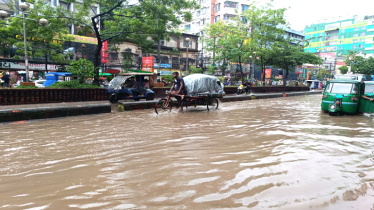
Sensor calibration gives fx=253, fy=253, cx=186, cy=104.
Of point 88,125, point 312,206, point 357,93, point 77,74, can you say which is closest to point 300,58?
point 357,93

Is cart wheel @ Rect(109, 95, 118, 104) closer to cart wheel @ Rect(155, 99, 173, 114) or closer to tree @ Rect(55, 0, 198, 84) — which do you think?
tree @ Rect(55, 0, 198, 84)

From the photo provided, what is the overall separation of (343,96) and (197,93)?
602 cm

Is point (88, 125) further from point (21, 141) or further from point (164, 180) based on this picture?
point (164, 180)

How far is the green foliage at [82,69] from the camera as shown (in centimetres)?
1417

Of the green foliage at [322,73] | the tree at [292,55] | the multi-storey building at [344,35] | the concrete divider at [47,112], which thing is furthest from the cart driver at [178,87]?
the multi-storey building at [344,35]

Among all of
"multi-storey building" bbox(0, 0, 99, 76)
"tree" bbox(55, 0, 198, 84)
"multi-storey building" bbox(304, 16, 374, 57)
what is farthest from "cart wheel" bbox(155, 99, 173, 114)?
"multi-storey building" bbox(304, 16, 374, 57)

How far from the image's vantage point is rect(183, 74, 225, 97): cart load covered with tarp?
1115 cm

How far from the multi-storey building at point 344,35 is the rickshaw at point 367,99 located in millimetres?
65023

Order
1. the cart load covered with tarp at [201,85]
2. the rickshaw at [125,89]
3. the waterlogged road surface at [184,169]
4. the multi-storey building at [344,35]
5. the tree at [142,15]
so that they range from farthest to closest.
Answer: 1. the multi-storey building at [344,35]
2. the tree at [142,15]
3. the rickshaw at [125,89]
4. the cart load covered with tarp at [201,85]
5. the waterlogged road surface at [184,169]

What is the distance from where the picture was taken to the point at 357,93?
10438 mm

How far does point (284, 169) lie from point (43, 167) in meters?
3.74

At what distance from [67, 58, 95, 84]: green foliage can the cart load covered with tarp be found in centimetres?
637

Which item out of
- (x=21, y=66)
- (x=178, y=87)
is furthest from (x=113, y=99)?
(x=21, y=66)

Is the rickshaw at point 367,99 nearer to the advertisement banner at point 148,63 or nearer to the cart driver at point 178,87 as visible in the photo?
the cart driver at point 178,87
